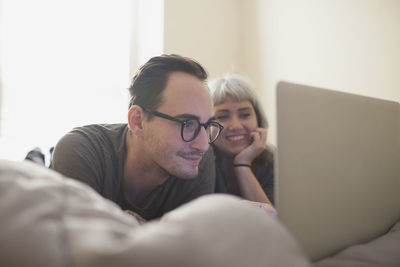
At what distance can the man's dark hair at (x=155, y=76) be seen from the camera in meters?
1.17

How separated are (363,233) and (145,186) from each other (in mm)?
725

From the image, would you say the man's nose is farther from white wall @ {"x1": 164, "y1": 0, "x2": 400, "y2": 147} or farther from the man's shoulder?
white wall @ {"x1": 164, "y1": 0, "x2": 400, "y2": 147}

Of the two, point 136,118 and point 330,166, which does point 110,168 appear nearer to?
point 136,118

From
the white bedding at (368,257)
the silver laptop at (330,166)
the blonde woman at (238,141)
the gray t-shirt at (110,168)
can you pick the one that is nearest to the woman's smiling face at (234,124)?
the blonde woman at (238,141)

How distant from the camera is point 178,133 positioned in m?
1.09

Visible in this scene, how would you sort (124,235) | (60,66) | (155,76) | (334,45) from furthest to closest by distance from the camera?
(60,66) → (334,45) → (155,76) → (124,235)

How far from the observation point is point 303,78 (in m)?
2.15

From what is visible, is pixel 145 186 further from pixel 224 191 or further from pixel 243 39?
pixel 243 39

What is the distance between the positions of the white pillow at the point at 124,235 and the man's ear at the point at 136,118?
808 millimetres

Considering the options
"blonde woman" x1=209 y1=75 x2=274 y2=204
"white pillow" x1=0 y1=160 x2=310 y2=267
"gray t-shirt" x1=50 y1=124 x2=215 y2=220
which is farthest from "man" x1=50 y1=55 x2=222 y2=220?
"white pillow" x1=0 y1=160 x2=310 y2=267

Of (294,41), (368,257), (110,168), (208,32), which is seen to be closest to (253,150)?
(110,168)

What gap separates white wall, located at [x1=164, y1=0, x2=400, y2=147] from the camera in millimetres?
1737

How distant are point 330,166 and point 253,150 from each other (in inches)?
32.6

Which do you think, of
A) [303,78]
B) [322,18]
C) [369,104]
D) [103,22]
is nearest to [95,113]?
[103,22]
